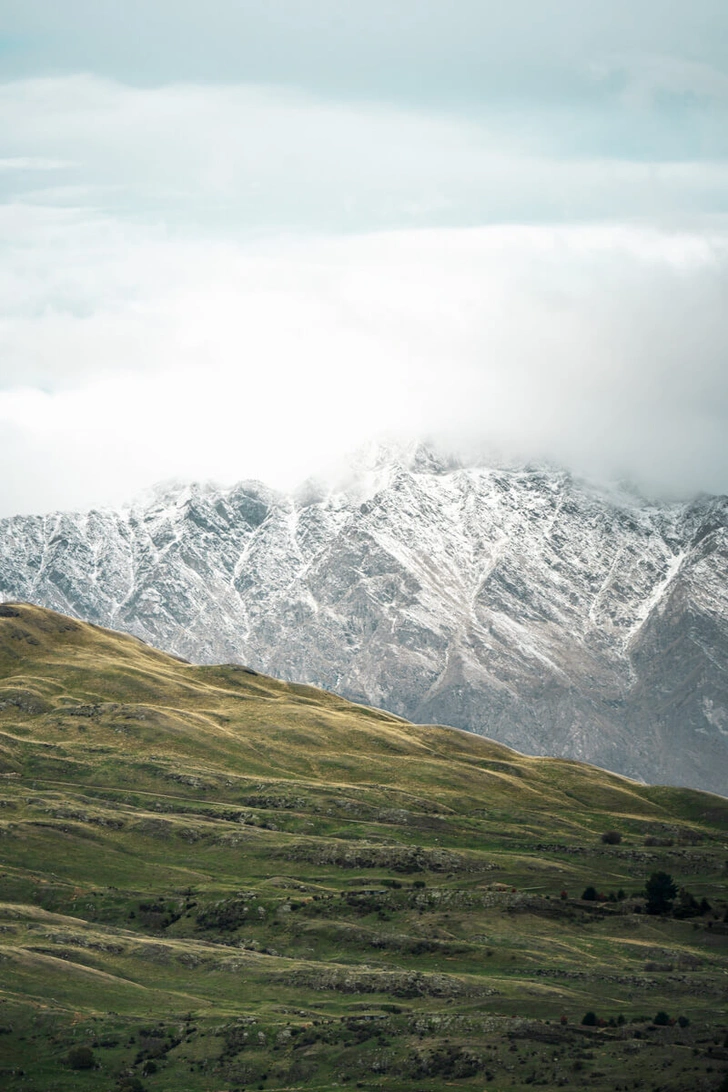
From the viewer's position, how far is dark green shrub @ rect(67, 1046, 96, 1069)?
13262cm

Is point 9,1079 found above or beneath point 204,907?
beneath

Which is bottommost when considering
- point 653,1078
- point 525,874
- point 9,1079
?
point 9,1079

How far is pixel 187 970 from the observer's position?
16225 centimetres

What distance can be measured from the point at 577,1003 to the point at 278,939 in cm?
4593

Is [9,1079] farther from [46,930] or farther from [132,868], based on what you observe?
[132,868]

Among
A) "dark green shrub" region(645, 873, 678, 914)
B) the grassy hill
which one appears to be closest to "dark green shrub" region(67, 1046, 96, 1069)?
the grassy hill

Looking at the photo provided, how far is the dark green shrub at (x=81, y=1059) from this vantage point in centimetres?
13262

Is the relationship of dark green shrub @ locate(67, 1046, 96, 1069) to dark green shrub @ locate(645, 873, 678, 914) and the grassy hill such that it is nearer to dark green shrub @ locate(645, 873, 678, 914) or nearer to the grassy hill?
the grassy hill

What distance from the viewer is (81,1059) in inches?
5236

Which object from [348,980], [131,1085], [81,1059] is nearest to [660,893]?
[348,980]

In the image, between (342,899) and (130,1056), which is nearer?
(130,1056)

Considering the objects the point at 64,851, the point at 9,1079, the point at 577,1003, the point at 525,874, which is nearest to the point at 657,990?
the point at 577,1003

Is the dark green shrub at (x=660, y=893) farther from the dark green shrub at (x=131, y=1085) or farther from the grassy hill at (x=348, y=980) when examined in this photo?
the dark green shrub at (x=131, y=1085)

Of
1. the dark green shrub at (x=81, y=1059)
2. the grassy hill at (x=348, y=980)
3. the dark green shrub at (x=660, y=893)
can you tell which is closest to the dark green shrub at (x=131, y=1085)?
the grassy hill at (x=348, y=980)
